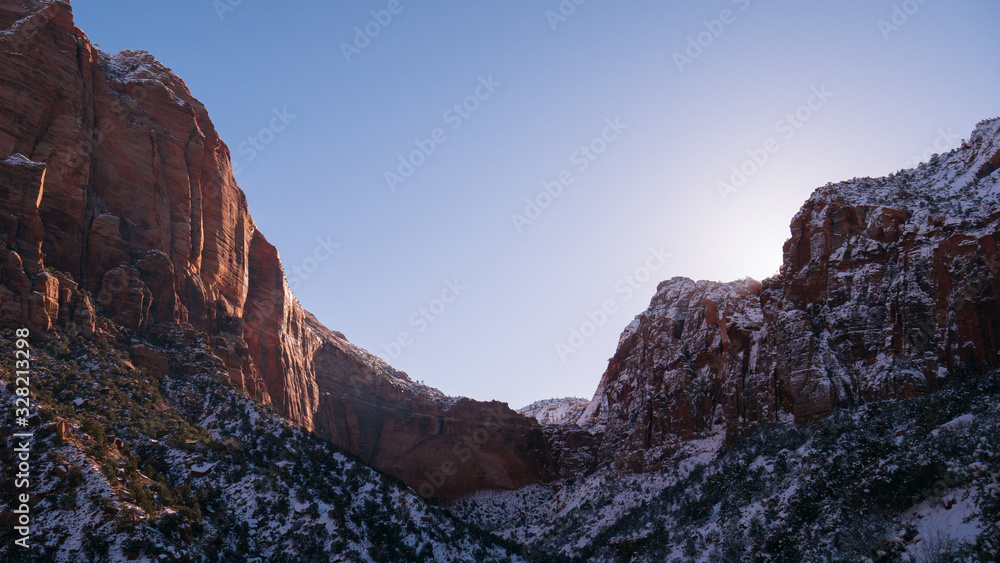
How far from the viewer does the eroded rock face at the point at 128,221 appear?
45.9 metres

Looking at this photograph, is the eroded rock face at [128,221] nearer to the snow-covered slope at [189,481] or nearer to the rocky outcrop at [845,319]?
the snow-covered slope at [189,481]

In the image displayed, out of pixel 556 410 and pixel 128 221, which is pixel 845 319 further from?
pixel 556 410

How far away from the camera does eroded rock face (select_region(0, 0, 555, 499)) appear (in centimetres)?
4591

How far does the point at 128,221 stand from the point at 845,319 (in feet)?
191

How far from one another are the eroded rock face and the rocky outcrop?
3921 centimetres

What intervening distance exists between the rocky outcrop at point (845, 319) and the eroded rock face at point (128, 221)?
3921cm

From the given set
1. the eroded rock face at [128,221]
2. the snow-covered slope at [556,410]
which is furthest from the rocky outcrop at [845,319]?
the eroded rock face at [128,221]

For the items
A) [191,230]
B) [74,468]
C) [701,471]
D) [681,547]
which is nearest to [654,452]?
[701,471]

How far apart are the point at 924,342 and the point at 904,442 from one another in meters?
12.2

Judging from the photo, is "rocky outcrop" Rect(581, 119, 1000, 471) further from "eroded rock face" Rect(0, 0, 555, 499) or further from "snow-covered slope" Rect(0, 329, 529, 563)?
"eroded rock face" Rect(0, 0, 555, 499)

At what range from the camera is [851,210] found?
62.3 metres

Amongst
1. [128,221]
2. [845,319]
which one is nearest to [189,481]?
[128,221]

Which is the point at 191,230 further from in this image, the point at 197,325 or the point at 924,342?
the point at 924,342

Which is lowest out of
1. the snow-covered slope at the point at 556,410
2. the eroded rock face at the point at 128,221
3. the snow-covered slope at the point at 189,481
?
the snow-covered slope at the point at 189,481
